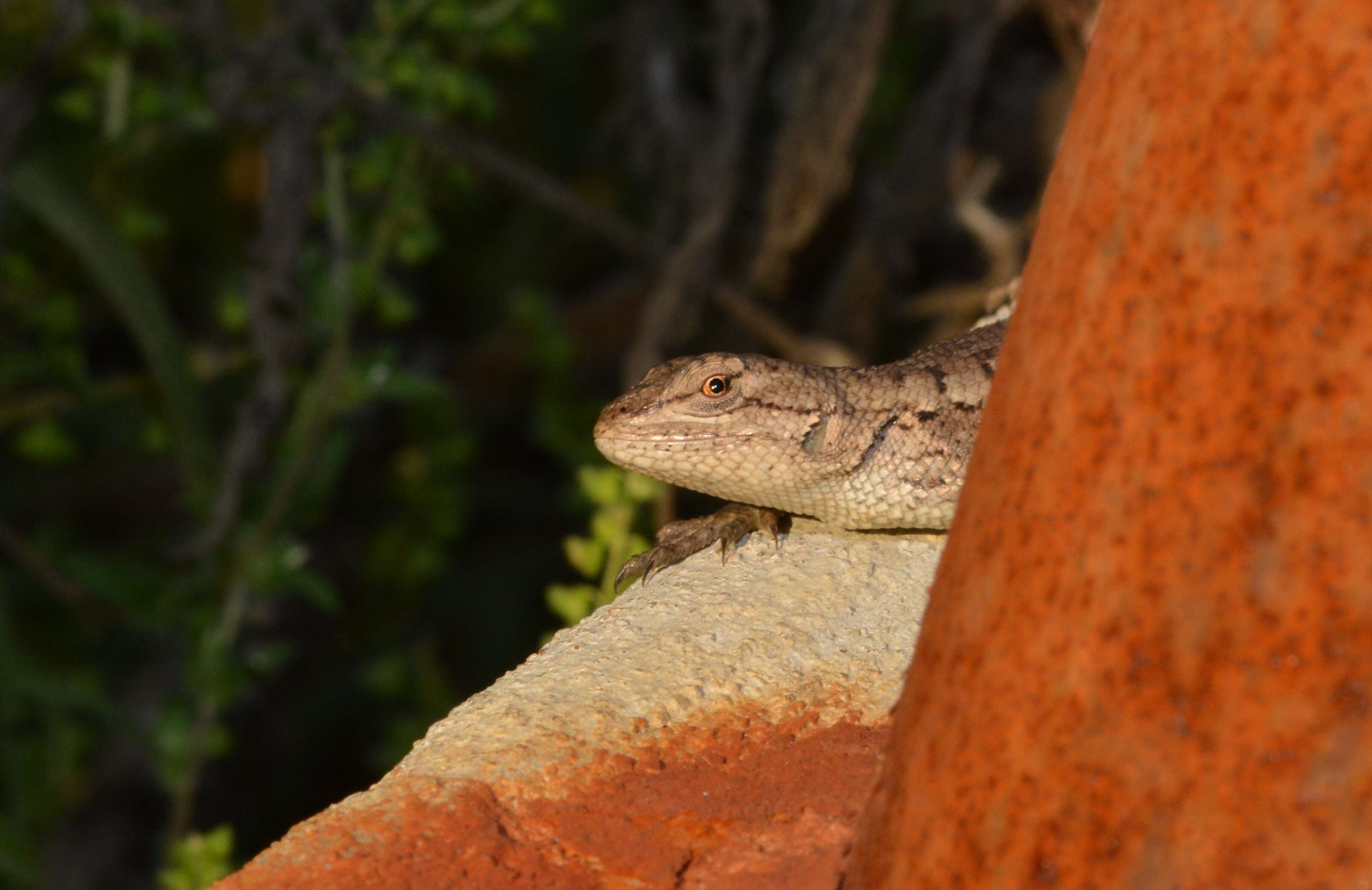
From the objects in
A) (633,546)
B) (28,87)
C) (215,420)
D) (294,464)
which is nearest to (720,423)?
(633,546)

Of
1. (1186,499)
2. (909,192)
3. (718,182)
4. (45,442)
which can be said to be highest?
(909,192)

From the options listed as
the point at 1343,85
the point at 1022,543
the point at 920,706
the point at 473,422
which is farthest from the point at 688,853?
the point at 473,422

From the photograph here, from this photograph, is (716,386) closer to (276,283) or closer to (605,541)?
(605,541)

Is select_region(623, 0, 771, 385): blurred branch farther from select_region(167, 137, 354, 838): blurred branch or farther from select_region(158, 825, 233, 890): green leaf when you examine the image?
select_region(158, 825, 233, 890): green leaf

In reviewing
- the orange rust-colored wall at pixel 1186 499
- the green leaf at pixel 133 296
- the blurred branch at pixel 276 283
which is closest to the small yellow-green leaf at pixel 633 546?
the orange rust-colored wall at pixel 1186 499

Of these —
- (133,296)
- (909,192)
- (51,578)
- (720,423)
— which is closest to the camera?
(720,423)

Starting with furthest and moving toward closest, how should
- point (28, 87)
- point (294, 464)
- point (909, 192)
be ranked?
point (909, 192), point (28, 87), point (294, 464)

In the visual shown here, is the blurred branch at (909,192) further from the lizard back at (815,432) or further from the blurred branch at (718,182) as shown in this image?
the lizard back at (815,432)

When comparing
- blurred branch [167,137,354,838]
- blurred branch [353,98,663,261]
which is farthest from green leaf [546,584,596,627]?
blurred branch [353,98,663,261]
